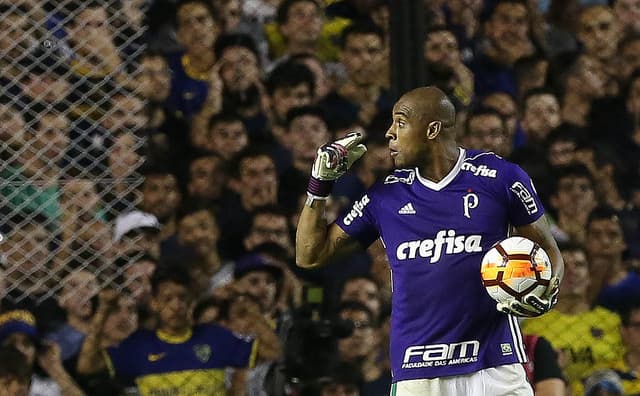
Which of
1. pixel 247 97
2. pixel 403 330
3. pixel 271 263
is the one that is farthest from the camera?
pixel 247 97

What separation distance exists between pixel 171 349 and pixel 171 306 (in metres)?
0.17

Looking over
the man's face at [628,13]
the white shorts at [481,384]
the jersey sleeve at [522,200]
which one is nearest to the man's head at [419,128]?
the jersey sleeve at [522,200]

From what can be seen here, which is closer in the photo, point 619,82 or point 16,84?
point 16,84

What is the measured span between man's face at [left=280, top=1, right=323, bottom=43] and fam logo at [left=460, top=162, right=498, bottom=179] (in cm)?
212

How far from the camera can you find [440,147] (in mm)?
3312

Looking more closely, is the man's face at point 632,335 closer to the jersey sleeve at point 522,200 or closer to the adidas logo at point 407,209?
the jersey sleeve at point 522,200

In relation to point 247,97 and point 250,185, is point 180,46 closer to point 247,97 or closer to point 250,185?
point 247,97

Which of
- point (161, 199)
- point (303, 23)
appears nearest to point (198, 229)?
point (161, 199)

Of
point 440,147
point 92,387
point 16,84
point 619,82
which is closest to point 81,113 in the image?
point 16,84

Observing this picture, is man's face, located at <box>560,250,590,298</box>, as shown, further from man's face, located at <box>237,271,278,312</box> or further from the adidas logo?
the adidas logo

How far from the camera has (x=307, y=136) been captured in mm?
5117

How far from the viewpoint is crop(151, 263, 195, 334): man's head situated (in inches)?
186

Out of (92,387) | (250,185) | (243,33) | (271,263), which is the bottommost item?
A: (92,387)

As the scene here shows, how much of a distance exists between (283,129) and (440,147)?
1.94m
